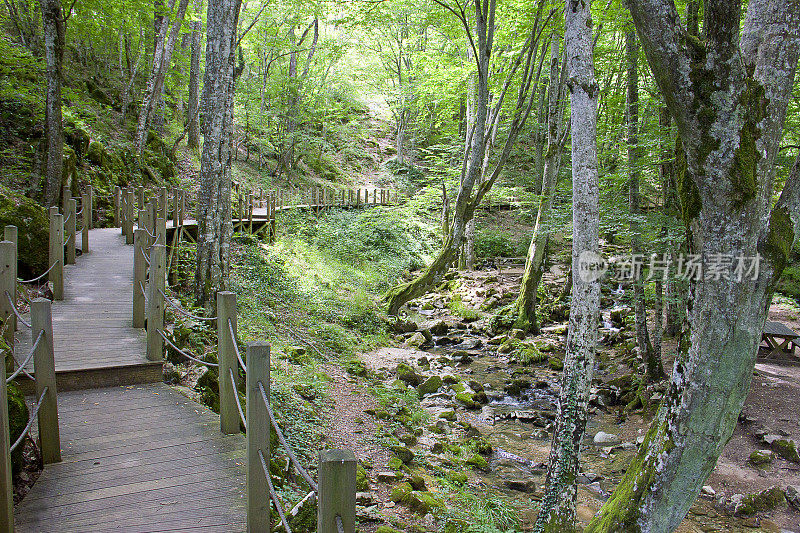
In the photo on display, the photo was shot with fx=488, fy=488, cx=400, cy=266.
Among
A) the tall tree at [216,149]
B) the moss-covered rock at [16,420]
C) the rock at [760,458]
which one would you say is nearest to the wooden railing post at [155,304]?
the moss-covered rock at [16,420]

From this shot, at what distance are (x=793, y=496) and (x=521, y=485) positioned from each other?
135 inches

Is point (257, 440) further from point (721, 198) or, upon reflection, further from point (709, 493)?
point (709, 493)

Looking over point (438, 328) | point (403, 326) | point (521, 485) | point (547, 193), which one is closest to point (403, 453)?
point (521, 485)

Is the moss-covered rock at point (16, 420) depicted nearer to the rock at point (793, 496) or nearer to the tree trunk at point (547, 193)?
the rock at point (793, 496)

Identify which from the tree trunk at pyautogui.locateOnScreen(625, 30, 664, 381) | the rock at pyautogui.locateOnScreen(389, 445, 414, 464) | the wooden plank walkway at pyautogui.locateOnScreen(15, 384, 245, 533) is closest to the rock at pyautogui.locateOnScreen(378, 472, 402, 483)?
the rock at pyautogui.locateOnScreen(389, 445, 414, 464)

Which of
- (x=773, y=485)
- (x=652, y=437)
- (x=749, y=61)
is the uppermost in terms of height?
(x=749, y=61)

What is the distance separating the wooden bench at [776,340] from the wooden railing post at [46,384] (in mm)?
11616

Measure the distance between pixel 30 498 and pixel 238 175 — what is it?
21070 mm

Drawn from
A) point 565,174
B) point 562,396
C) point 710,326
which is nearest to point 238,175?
point 565,174

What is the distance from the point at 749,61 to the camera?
3604mm

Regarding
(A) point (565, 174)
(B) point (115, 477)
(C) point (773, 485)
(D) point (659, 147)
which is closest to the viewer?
(B) point (115, 477)

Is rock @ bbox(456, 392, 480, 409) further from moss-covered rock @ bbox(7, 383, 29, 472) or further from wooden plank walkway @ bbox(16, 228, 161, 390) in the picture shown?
moss-covered rock @ bbox(7, 383, 29, 472)

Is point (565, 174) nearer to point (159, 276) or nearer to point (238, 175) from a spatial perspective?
point (238, 175)

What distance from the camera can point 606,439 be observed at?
814 centimetres
